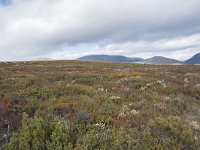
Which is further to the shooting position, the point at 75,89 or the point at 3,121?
the point at 75,89

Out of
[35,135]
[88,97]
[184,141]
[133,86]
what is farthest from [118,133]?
[133,86]

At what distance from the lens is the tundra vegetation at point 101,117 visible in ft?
40.1

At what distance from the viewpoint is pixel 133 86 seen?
22.6 meters

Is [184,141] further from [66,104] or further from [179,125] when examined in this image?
[66,104]

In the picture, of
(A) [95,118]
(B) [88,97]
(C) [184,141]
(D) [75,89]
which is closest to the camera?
(C) [184,141]

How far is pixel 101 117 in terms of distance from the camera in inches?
567

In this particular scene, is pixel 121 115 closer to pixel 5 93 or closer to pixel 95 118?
pixel 95 118

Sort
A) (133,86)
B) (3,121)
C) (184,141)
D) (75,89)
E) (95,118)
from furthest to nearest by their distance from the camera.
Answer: (133,86)
(75,89)
(3,121)
(95,118)
(184,141)

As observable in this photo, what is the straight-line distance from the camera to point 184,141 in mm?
12289

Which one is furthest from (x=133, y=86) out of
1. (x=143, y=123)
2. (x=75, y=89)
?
(x=143, y=123)

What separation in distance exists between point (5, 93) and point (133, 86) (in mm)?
9201

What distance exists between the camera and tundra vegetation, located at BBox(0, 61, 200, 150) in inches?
482

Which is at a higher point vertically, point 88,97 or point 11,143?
point 88,97

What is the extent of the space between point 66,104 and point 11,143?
164 inches
